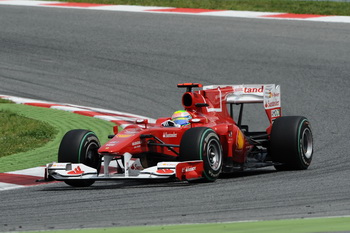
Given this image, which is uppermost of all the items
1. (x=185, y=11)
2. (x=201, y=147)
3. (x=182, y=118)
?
(x=185, y=11)

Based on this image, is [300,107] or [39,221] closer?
[39,221]

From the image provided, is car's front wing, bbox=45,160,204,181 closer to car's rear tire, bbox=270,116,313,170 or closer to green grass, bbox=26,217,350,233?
car's rear tire, bbox=270,116,313,170

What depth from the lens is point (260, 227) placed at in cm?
711

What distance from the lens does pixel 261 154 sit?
11.7 metres

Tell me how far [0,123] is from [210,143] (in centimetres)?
560

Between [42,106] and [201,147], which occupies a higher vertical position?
[201,147]

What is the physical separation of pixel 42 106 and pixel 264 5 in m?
9.96

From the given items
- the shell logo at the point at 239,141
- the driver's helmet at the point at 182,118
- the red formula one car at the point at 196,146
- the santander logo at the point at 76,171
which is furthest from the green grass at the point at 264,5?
the santander logo at the point at 76,171

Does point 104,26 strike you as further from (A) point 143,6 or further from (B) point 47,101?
(B) point 47,101

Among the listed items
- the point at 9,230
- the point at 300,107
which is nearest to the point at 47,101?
the point at 300,107

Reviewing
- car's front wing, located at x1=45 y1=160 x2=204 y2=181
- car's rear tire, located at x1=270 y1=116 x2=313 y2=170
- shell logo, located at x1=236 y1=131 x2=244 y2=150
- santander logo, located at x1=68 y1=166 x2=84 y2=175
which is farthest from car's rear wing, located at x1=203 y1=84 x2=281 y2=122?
santander logo, located at x1=68 y1=166 x2=84 y2=175

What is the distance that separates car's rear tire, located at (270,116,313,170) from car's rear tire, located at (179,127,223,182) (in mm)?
1394

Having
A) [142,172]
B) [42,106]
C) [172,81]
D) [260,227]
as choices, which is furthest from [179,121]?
[172,81]

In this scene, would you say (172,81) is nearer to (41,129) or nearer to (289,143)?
(41,129)
